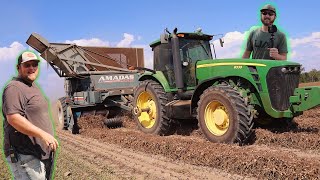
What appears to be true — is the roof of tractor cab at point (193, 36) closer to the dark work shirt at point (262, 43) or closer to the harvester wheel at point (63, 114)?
the dark work shirt at point (262, 43)

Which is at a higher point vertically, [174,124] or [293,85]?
[293,85]

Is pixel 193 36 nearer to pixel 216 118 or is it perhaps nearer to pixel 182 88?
pixel 182 88

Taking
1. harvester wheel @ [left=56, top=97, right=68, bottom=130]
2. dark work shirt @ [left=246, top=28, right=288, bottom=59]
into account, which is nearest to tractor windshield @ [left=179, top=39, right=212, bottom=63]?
dark work shirt @ [left=246, top=28, right=288, bottom=59]

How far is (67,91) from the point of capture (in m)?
11.5

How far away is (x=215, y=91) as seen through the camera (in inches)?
243

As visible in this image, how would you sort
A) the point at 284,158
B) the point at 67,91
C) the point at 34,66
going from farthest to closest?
the point at 67,91
the point at 284,158
the point at 34,66

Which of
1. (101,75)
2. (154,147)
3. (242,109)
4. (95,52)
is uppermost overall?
(95,52)

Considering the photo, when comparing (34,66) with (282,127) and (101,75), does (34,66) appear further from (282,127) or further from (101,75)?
(101,75)

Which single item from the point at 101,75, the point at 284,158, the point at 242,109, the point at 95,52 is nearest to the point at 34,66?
the point at 284,158

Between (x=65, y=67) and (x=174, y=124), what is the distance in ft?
14.4

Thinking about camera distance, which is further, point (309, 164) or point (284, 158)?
point (284, 158)

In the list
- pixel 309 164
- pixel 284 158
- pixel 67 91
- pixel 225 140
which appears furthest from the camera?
pixel 67 91

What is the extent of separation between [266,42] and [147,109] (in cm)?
348

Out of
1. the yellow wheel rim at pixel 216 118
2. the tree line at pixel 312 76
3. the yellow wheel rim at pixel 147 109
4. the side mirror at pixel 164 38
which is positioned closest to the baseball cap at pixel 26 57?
the yellow wheel rim at pixel 216 118
